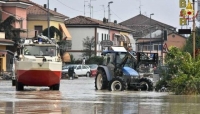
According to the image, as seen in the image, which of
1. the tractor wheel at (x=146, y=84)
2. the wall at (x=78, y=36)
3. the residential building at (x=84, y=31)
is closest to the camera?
the tractor wheel at (x=146, y=84)

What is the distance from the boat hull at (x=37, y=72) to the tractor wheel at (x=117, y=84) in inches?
111

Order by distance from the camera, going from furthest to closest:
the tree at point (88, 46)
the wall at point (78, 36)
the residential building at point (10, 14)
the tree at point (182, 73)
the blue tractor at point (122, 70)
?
1. the wall at point (78, 36)
2. the tree at point (88, 46)
3. the residential building at point (10, 14)
4. the blue tractor at point (122, 70)
5. the tree at point (182, 73)

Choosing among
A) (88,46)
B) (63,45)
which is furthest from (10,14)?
(88,46)

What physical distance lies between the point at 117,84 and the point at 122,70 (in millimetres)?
1186

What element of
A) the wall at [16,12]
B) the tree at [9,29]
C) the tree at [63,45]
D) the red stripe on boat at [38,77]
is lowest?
the red stripe on boat at [38,77]

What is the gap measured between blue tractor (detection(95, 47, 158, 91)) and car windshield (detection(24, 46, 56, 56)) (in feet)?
10.2

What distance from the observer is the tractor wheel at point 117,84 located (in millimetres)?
33250

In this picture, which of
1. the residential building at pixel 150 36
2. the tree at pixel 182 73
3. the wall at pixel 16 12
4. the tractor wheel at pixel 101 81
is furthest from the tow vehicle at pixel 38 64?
the residential building at pixel 150 36

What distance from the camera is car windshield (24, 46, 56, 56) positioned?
33.2 m

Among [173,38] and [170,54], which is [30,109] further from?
[173,38]

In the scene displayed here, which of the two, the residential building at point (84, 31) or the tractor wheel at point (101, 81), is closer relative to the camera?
the tractor wheel at point (101, 81)

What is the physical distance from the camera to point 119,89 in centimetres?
3328

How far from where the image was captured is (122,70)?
113ft

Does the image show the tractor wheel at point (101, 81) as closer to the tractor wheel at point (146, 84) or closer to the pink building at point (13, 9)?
the tractor wheel at point (146, 84)
